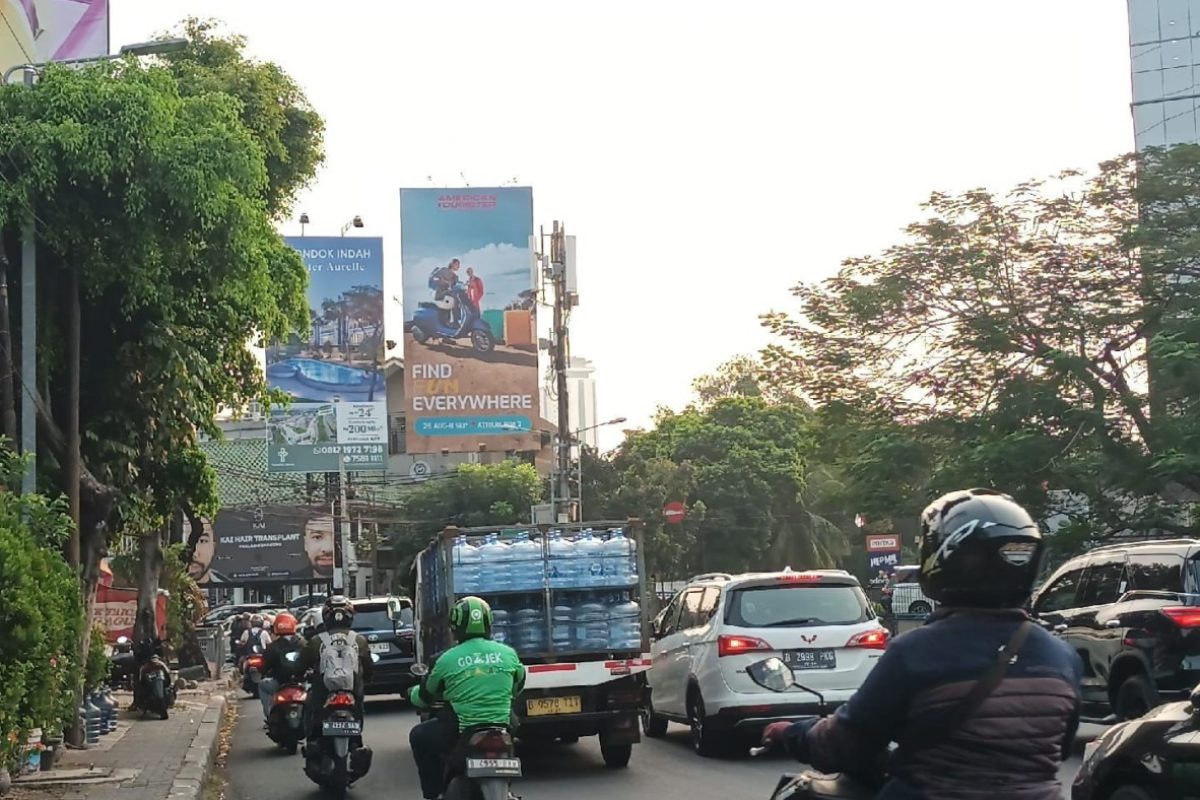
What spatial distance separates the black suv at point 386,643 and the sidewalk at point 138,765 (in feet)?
9.69

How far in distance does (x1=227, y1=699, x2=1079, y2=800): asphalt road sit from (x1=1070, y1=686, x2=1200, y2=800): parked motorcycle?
10.3ft

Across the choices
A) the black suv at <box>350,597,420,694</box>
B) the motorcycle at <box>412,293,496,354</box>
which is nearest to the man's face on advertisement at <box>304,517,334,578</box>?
the motorcycle at <box>412,293,496,354</box>

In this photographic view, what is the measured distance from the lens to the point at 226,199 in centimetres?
1298

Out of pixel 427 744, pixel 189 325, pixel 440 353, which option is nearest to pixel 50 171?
pixel 189 325

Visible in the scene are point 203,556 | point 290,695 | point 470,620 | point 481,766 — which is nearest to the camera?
point 481,766

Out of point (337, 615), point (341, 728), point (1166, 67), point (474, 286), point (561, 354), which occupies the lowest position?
point (341, 728)

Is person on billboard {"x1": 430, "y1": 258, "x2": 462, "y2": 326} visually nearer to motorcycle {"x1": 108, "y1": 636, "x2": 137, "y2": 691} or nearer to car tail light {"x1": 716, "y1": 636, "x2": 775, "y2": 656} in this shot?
motorcycle {"x1": 108, "y1": 636, "x2": 137, "y2": 691}

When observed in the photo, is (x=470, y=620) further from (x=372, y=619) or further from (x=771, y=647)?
(x=372, y=619)

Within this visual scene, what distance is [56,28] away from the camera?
17141mm

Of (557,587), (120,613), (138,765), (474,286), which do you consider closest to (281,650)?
(138,765)

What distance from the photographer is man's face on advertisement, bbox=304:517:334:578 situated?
58750mm

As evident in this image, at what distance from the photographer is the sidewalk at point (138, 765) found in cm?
1198

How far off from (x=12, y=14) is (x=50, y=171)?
5.49 meters

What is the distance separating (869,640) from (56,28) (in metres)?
11.4
